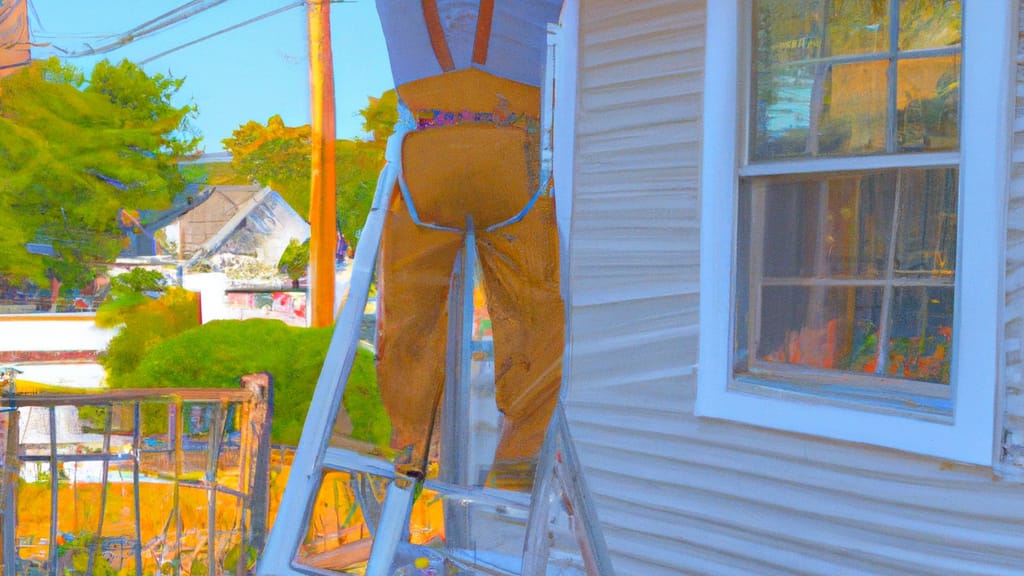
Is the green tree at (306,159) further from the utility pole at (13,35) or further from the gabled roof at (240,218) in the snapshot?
the utility pole at (13,35)

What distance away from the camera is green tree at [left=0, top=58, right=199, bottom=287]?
14.3 metres

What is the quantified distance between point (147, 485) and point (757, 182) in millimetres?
5431

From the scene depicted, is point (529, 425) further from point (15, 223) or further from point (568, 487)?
point (15, 223)

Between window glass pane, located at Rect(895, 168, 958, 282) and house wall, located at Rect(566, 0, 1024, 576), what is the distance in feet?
0.49

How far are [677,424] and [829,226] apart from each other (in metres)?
0.66

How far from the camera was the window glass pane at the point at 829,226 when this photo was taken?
2.01 m

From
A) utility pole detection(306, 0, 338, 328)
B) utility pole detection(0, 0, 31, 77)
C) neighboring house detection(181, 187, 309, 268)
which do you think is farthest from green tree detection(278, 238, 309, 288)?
utility pole detection(0, 0, 31, 77)

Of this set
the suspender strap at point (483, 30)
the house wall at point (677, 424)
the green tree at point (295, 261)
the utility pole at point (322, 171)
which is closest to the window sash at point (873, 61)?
the house wall at point (677, 424)

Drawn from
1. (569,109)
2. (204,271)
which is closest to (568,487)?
(569,109)

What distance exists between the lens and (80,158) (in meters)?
15.3

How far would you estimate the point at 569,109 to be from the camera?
267 centimetres

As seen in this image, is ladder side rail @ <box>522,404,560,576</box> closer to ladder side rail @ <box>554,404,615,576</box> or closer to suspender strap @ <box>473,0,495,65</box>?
ladder side rail @ <box>554,404,615,576</box>

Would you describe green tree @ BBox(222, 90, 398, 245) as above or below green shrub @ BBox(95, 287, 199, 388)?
above

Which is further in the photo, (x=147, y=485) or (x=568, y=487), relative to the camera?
(x=147, y=485)
